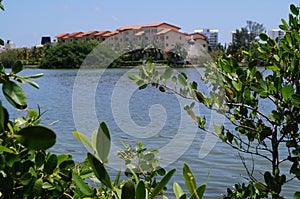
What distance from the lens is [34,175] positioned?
2.66ft

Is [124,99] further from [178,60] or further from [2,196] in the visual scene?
[2,196]

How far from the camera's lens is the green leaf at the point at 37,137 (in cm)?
44

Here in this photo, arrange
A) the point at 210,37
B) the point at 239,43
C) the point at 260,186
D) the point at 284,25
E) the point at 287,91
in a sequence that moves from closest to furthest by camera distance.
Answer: the point at 287,91, the point at 260,186, the point at 284,25, the point at 239,43, the point at 210,37

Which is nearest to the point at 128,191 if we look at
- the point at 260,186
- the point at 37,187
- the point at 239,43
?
the point at 37,187

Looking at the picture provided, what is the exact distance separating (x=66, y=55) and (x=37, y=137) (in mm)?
56682

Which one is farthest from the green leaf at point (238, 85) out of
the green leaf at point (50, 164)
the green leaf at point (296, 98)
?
the green leaf at point (50, 164)

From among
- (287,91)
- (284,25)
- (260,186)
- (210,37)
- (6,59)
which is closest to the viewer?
(287,91)

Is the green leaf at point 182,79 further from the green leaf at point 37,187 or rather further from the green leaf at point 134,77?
the green leaf at point 37,187

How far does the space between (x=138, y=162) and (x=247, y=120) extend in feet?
2.08

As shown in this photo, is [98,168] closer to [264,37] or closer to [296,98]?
[296,98]

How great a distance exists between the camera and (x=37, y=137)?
1.45 ft

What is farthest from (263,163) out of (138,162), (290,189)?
(138,162)

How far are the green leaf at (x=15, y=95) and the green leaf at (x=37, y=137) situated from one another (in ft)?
0.49

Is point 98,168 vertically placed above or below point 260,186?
above
